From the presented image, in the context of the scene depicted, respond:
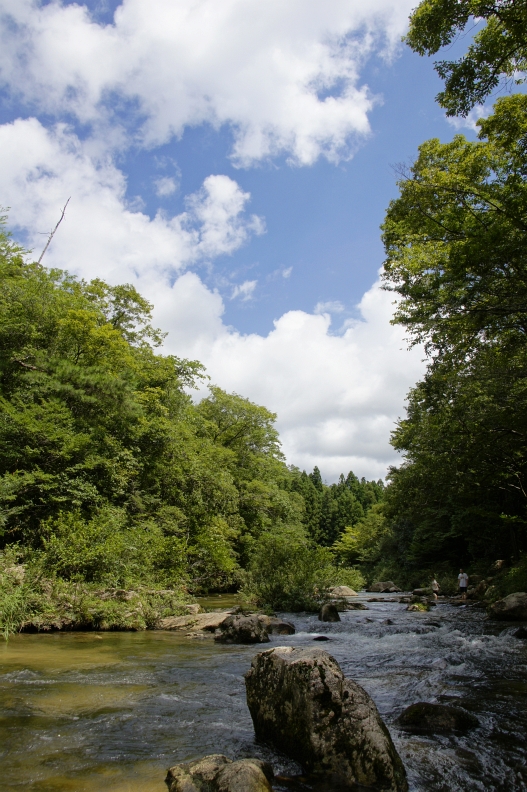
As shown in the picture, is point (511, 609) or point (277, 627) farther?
point (511, 609)

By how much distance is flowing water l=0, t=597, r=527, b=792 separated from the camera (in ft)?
13.3

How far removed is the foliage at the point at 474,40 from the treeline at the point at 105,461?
15068 millimetres

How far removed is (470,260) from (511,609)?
11155 mm

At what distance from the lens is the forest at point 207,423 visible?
36.6 feet

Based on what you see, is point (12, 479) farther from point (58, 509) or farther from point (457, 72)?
point (457, 72)

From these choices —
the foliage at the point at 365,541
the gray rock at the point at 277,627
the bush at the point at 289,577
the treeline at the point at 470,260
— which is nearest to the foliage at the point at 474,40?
the treeline at the point at 470,260

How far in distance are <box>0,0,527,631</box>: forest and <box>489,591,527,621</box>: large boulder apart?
417 cm

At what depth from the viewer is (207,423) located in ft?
110

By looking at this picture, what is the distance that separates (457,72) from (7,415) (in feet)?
56.1

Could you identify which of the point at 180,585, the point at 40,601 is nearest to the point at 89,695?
the point at 40,601

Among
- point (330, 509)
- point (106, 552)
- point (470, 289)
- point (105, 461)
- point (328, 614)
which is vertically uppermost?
point (470, 289)

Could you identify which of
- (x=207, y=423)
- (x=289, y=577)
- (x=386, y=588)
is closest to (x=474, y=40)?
(x=289, y=577)

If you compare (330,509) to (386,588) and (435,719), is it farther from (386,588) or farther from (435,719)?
(435,719)

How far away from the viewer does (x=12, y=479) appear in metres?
15.2
